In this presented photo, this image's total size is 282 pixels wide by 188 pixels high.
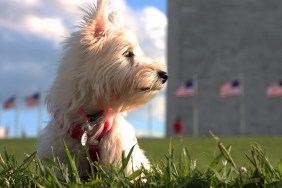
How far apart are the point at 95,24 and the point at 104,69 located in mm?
400

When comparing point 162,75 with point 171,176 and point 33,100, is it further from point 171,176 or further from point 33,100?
point 33,100

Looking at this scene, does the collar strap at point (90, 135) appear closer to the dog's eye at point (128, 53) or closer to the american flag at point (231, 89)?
the dog's eye at point (128, 53)

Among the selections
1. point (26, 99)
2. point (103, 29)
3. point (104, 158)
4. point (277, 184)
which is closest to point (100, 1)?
point (103, 29)

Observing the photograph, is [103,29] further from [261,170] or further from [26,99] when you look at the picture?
[26,99]

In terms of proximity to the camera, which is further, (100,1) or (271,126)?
(271,126)

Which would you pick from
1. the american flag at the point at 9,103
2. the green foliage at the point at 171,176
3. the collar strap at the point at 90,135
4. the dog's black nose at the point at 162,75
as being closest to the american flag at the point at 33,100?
the american flag at the point at 9,103

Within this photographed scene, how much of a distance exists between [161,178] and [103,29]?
6.28 feet

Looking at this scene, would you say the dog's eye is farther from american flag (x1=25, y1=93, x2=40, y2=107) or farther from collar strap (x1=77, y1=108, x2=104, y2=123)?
american flag (x1=25, y1=93, x2=40, y2=107)

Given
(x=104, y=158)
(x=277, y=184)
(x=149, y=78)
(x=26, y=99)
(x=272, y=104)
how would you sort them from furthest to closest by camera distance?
(x=272, y=104) < (x=26, y=99) < (x=149, y=78) < (x=104, y=158) < (x=277, y=184)

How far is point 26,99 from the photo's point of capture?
53.6 meters

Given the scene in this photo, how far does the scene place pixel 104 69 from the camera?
191 inches

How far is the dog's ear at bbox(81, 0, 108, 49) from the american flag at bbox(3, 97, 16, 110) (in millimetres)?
50763

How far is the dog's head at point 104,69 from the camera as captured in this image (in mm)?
4797

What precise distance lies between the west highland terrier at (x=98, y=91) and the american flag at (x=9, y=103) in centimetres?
5073
